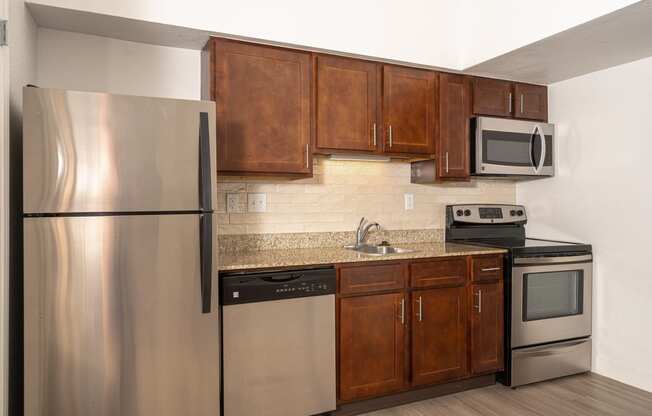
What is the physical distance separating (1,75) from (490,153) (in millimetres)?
2939

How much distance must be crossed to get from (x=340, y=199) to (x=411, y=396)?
137 cm

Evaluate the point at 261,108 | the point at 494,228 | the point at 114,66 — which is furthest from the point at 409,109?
the point at 114,66

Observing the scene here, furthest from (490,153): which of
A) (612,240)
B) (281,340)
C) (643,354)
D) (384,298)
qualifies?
(281,340)

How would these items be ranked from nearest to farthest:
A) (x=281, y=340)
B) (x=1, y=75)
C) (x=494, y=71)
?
(x=1, y=75) < (x=281, y=340) < (x=494, y=71)

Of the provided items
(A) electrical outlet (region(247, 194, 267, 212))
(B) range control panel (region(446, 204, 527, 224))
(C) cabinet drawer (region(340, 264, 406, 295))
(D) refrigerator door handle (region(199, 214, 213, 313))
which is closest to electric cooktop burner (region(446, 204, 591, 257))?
(B) range control panel (region(446, 204, 527, 224))

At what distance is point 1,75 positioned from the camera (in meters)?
1.79

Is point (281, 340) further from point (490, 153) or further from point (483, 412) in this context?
point (490, 153)

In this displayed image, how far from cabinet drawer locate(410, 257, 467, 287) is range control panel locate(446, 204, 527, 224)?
27.1 inches

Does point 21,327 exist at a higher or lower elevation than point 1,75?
lower

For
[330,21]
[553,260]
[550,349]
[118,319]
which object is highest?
[330,21]

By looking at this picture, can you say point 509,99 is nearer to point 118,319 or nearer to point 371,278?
point 371,278

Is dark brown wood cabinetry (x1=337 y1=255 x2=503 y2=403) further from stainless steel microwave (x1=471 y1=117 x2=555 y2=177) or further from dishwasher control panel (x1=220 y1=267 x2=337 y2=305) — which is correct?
stainless steel microwave (x1=471 y1=117 x2=555 y2=177)

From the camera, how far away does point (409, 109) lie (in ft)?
10.0

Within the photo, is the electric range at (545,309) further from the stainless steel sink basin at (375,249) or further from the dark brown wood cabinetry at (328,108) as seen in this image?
the dark brown wood cabinetry at (328,108)
